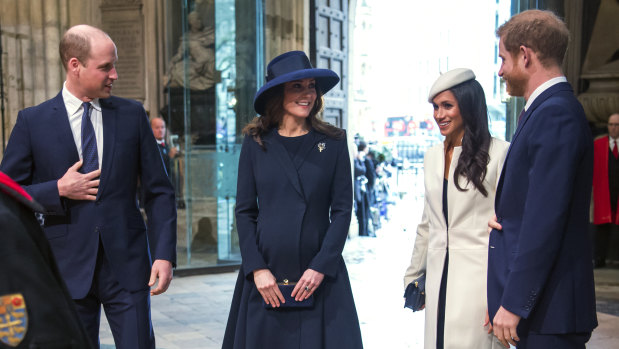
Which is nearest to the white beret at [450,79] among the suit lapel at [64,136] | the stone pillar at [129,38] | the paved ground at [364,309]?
the suit lapel at [64,136]

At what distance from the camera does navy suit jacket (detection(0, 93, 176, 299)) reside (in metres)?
2.64

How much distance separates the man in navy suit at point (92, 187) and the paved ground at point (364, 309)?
2330 millimetres

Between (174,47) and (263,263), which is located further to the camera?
(174,47)

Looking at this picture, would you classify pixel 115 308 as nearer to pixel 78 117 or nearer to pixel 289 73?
pixel 78 117

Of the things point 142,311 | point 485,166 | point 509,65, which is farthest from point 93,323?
point 509,65

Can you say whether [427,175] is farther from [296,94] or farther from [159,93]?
[159,93]

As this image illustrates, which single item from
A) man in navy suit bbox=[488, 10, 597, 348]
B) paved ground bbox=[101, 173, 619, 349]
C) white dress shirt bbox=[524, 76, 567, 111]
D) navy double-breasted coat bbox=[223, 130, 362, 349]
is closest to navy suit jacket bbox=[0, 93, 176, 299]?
navy double-breasted coat bbox=[223, 130, 362, 349]

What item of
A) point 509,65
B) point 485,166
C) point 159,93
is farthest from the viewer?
point 159,93

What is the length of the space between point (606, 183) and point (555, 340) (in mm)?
6845

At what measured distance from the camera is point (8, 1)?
21.9 ft

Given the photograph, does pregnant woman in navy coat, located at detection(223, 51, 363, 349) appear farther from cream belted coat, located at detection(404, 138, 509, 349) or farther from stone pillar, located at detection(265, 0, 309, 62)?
stone pillar, located at detection(265, 0, 309, 62)

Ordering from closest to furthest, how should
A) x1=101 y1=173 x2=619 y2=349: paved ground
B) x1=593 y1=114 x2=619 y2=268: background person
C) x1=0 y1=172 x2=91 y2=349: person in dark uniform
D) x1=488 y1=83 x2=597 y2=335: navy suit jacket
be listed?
x1=0 y1=172 x2=91 y2=349: person in dark uniform → x1=488 y1=83 x2=597 y2=335: navy suit jacket → x1=101 y1=173 x2=619 y2=349: paved ground → x1=593 y1=114 x2=619 y2=268: background person

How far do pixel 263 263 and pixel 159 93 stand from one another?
9989 millimetres

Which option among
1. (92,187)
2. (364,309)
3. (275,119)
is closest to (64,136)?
(92,187)
